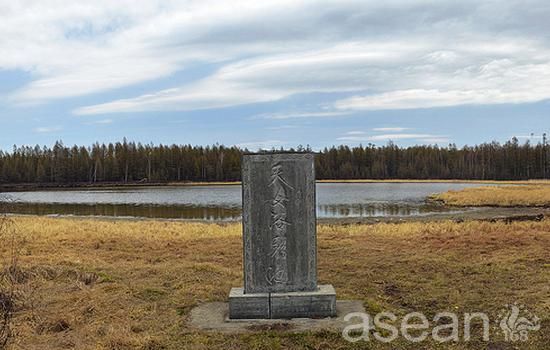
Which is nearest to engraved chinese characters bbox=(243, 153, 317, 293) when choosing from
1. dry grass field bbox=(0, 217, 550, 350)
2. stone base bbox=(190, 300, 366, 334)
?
stone base bbox=(190, 300, 366, 334)

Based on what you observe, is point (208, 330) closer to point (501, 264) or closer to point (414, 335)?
point (414, 335)

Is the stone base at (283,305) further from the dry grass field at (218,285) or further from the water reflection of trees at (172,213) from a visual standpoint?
the water reflection of trees at (172,213)

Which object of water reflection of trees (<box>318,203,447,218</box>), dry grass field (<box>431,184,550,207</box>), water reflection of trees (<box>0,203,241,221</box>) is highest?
dry grass field (<box>431,184,550,207</box>)

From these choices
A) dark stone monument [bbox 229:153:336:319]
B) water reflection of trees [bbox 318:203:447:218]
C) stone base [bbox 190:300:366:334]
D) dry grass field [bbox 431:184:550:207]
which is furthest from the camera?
dry grass field [bbox 431:184:550:207]

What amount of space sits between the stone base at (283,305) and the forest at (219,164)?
103063 millimetres

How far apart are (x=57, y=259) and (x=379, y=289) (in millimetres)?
6821

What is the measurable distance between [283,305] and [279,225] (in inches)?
40.7

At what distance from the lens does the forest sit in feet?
351

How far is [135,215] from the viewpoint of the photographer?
34.5 metres

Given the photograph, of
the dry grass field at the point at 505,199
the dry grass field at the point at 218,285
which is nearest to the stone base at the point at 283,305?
the dry grass field at the point at 218,285

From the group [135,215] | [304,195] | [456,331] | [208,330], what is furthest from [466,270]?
[135,215]

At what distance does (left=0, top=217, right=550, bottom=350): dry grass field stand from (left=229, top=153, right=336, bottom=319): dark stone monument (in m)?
0.96

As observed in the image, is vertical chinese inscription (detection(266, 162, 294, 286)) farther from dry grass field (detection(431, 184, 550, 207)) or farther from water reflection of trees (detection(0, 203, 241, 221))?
dry grass field (detection(431, 184, 550, 207))

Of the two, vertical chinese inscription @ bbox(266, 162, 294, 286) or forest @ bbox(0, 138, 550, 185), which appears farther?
forest @ bbox(0, 138, 550, 185)
